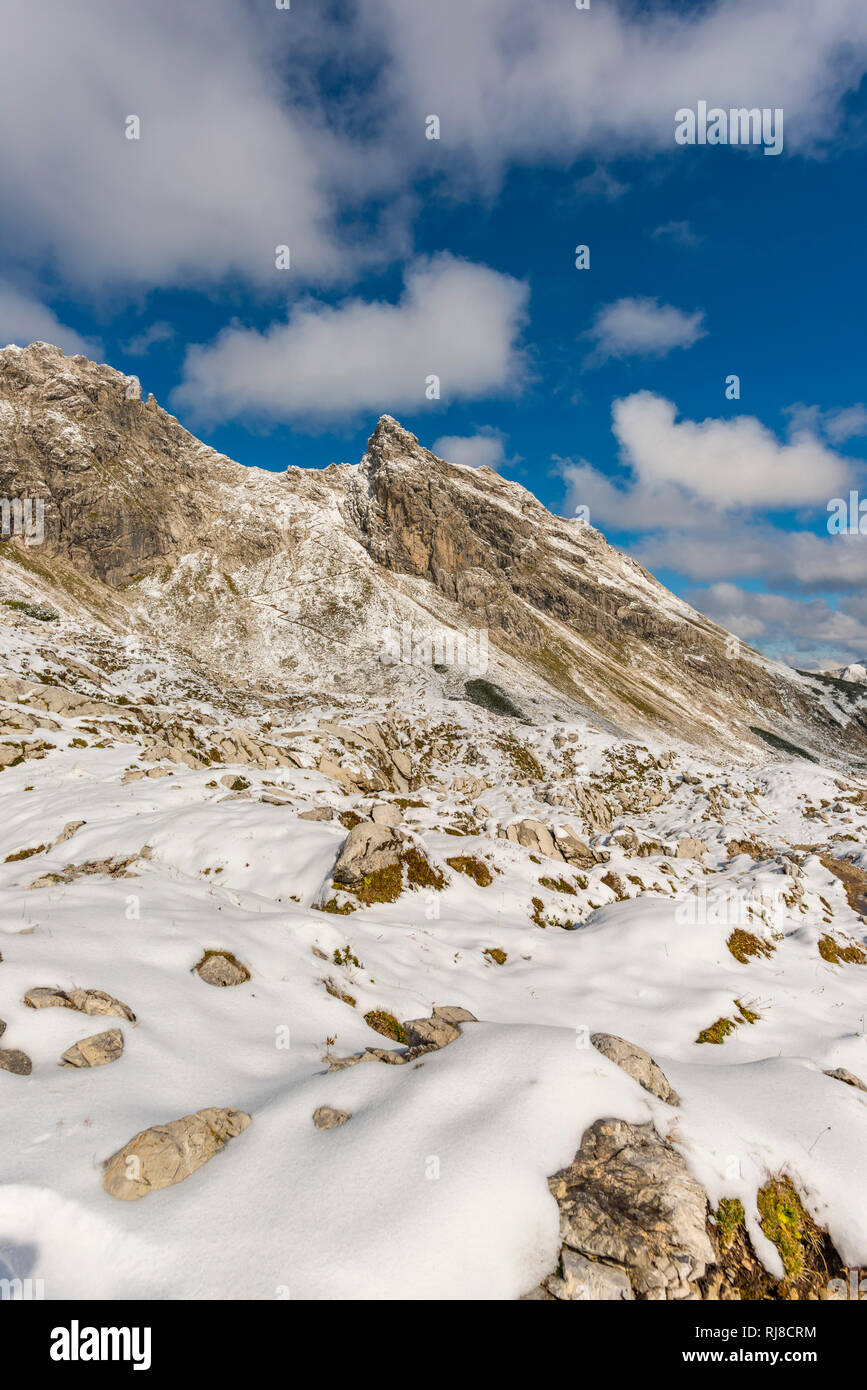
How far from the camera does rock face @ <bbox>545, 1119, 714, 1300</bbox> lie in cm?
452

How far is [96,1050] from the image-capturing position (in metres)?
6.34

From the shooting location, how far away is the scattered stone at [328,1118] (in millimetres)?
5688

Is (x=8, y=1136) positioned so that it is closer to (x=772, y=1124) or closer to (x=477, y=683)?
(x=772, y=1124)

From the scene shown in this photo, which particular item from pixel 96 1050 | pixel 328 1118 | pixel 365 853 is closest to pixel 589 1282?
pixel 328 1118

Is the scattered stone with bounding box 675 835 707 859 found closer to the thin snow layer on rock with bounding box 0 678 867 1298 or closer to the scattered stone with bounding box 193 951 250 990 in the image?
the thin snow layer on rock with bounding box 0 678 867 1298

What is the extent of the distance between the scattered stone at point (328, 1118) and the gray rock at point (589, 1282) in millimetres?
2345

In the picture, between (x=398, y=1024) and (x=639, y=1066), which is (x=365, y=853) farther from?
(x=639, y=1066)

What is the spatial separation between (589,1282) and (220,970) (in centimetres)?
660

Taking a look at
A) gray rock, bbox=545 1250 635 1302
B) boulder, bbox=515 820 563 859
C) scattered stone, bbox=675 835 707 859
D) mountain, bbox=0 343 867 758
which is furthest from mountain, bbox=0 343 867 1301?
mountain, bbox=0 343 867 758

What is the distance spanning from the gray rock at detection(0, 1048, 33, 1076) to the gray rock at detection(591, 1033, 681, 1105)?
6595 mm

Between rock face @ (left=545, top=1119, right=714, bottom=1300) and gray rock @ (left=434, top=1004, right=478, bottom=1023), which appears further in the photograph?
gray rock @ (left=434, top=1004, right=478, bottom=1023)

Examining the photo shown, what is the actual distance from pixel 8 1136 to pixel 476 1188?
4.19 m

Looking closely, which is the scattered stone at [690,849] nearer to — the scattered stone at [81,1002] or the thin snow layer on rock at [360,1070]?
the thin snow layer on rock at [360,1070]

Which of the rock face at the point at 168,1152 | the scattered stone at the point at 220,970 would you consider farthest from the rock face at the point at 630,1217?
the scattered stone at the point at 220,970
